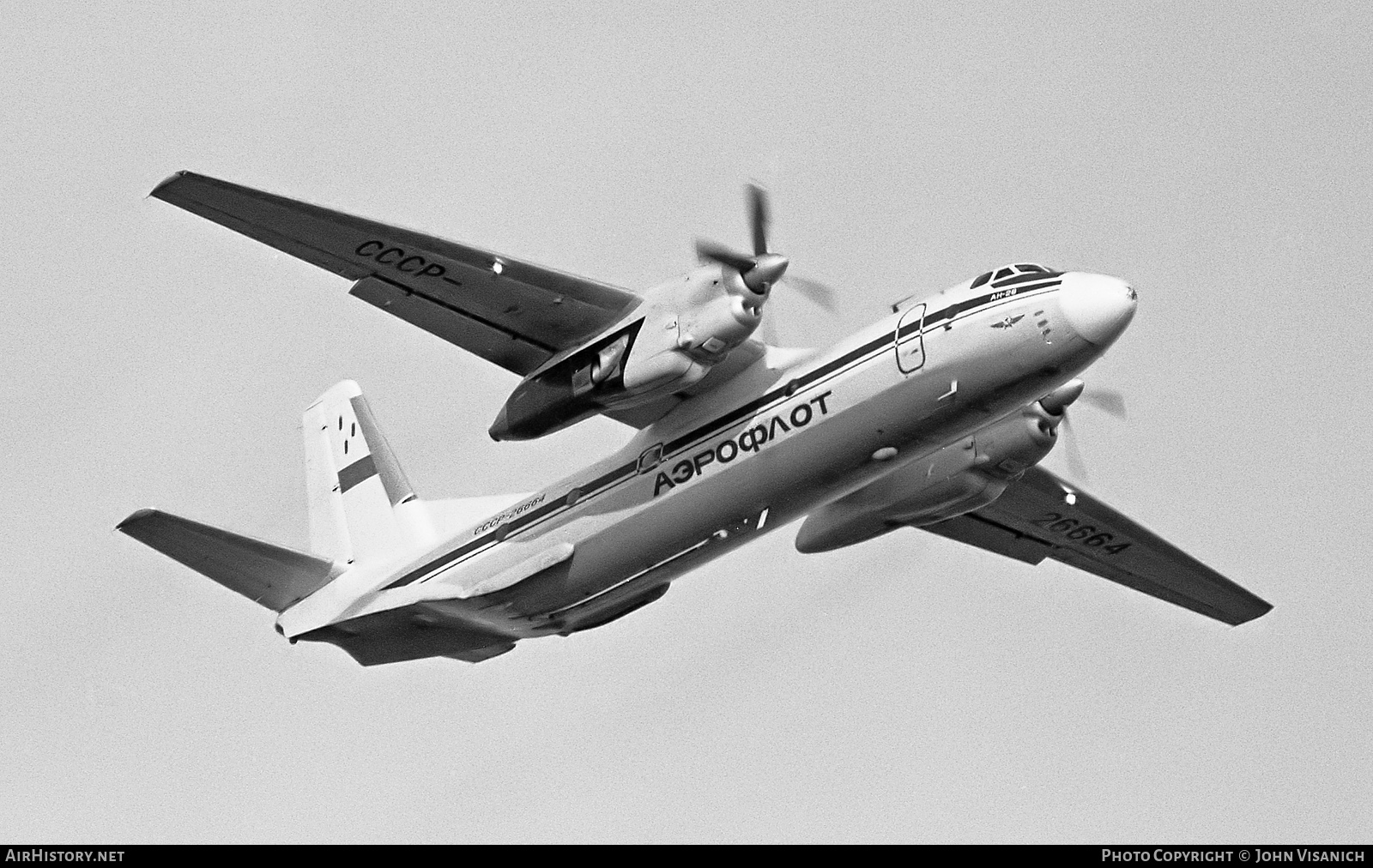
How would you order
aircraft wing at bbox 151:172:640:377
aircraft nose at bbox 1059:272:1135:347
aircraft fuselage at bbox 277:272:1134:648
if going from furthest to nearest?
1. aircraft wing at bbox 151:172:640:377
2. aircraft fuselage at bbox 277:272:1134:648
3. aircraft nose at bbox 1059:272:1135:347

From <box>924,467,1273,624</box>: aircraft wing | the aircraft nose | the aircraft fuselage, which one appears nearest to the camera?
the aircraft nose

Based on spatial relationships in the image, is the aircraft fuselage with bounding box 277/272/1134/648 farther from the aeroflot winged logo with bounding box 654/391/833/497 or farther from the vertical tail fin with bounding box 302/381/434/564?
the vertical tail fin with bounding box 302/381/434/564

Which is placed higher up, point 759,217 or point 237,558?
point 759,217

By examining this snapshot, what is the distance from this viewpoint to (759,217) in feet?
70.7

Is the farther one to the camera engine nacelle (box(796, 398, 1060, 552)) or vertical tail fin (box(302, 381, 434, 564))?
vertical tail fin (box(302, 381, 434, 564))

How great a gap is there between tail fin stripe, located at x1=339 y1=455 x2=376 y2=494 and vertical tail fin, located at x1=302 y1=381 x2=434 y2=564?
1cm

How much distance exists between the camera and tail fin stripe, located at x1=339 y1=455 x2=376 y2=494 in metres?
27.3

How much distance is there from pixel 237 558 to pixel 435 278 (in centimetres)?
467

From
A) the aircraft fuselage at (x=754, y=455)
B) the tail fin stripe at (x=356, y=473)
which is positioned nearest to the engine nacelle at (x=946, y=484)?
the aircraft fuselage at (x=754, y=455)

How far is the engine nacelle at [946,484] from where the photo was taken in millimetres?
23703

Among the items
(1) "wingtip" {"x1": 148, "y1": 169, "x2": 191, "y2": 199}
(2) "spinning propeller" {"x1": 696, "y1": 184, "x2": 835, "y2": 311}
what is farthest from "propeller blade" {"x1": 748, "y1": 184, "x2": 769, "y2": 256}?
(1) "wingtip" {"x1": 148, "y1": 169, "x2": 191, "y2": 199}

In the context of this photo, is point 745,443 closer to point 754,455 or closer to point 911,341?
point 754,455

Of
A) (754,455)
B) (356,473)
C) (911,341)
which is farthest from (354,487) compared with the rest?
(911,341)
